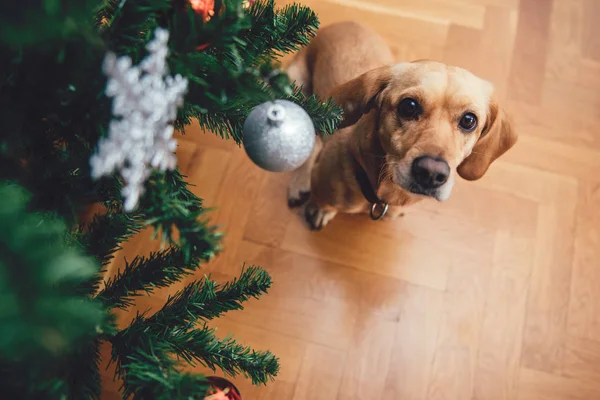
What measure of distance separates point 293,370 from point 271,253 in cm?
34

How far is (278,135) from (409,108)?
0.59m

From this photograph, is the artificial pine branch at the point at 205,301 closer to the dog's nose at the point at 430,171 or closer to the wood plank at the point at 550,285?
the dog's nose at the point at 430,171

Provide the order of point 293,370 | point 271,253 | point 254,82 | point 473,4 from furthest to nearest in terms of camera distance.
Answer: point 473,4, point 271,253, point 293,370, point 254,82

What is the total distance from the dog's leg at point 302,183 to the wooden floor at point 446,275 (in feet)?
0.12

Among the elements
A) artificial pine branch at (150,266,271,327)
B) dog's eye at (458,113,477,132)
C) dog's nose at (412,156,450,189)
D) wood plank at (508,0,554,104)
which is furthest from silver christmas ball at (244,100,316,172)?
wood plank at (508,0,554,104)

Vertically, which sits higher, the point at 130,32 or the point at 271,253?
the point at 130,32

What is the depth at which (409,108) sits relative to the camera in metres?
1.08

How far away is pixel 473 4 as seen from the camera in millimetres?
1860

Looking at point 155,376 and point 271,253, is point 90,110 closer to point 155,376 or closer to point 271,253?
point 155,376

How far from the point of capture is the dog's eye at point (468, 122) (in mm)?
1091

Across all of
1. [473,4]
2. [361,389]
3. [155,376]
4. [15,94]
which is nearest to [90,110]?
[15,94]

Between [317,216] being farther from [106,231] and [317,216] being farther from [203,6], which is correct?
[203,6]

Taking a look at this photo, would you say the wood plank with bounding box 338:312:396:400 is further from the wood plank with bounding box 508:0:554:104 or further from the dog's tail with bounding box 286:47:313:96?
the wood plank with bounding box 508:0:554:104

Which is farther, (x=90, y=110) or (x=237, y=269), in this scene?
(x=237, y=269)
